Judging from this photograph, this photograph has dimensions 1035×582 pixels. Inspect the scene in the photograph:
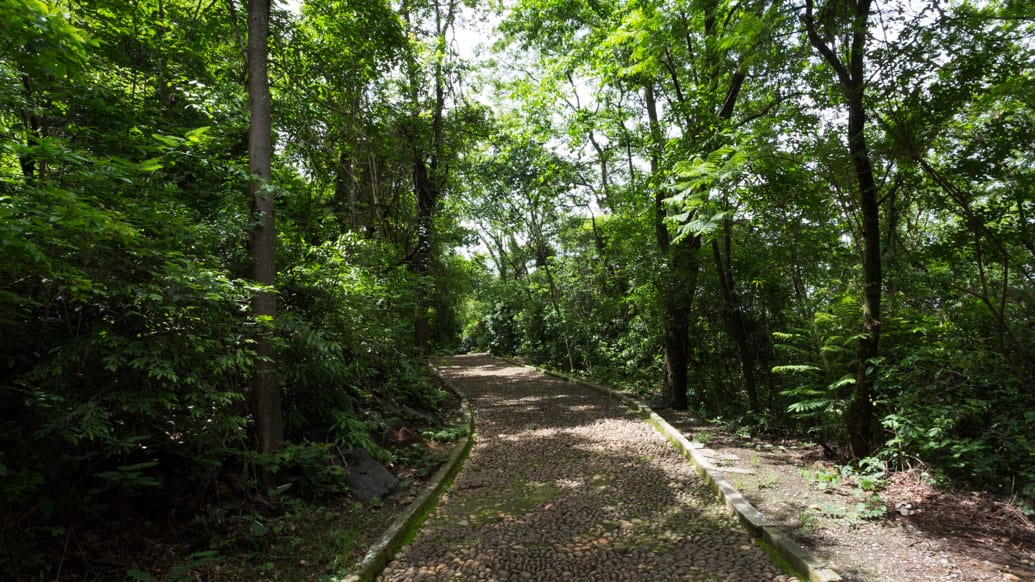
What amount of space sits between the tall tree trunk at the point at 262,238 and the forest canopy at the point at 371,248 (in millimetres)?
26

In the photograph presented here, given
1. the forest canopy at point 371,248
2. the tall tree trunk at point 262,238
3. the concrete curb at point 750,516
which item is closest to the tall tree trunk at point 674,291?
the forest canopy at point 371,248

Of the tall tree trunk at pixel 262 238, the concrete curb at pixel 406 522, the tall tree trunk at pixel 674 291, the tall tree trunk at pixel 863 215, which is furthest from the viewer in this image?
the tall tree trunk at pixel 674 291

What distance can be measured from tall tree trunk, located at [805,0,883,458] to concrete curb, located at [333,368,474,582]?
471cm

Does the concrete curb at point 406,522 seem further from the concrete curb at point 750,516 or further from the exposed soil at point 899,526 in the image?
the exposed soil at point 899,526

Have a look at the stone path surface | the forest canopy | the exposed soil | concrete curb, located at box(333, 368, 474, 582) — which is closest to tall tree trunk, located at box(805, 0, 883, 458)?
the forest canopy

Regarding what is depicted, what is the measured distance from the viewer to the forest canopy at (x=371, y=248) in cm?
279

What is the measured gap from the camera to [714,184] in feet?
19.0

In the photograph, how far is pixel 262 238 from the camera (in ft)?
14.5

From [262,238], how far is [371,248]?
3.03 metres

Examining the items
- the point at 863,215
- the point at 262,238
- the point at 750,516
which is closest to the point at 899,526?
the point at 750,516

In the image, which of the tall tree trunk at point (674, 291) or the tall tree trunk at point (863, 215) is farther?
the tall tree trunk at point (674, 291)

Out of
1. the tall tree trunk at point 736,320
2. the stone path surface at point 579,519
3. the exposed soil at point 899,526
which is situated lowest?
the stone path surface at point 579,519

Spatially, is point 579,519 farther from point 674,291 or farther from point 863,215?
point 674,291

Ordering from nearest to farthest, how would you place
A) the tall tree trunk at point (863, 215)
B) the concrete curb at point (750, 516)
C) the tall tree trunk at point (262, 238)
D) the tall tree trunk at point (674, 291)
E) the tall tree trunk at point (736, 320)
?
the concrete curb at point (750, 516), the tall tree trunk at point (262, 238), the tall tree trunk at point (863, 215), the tall tree trunk at point (736, 320), the tall tree trunk at point (674, 291)
